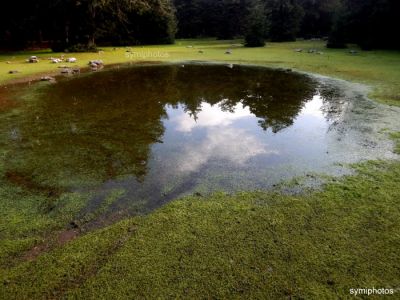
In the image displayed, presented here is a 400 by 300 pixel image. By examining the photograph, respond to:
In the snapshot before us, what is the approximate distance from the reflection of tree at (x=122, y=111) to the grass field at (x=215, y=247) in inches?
47.6

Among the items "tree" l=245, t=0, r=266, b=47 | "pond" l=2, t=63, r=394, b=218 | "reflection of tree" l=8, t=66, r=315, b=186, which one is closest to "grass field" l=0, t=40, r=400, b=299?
"pond" l=2, t=63, r=394, b=218

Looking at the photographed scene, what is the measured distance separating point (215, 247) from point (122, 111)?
24.1 ft

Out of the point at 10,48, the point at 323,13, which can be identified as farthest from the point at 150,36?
the point at 323,13

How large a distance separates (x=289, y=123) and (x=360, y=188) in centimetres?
431

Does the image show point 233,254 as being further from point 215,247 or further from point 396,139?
point 396,139

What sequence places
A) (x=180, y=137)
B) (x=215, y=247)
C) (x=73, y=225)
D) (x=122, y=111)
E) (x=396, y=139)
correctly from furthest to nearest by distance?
(x=122, y=111)
(x=180, y=137)
(x=396, y=139)
(x=73, y=225)
(x=215, y=247)

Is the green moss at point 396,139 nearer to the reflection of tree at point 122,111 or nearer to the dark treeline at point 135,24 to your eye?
the reflection of tree at point 122,111

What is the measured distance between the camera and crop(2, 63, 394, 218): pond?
5793mm

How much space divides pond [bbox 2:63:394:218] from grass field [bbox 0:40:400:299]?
0.61 m

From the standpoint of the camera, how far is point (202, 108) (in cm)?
1120

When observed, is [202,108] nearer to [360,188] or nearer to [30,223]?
[360,188]

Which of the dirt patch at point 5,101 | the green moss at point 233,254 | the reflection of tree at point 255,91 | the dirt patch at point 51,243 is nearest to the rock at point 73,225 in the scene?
the dirt patch at point 51,243

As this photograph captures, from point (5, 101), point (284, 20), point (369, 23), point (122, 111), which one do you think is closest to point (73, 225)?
point (122, 111)

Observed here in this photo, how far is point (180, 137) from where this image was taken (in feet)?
27.4
